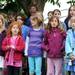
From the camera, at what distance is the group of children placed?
9414mm

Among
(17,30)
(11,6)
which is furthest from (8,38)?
(11,6)

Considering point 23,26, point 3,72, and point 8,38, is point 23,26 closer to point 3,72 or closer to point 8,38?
point 8,38

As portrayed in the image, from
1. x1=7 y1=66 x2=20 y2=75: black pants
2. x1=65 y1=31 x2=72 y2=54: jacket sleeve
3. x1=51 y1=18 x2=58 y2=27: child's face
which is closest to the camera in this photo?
x1=65 y1=31 x2=72 y2=54: jacket sleeve

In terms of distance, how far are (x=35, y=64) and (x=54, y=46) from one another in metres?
0.69

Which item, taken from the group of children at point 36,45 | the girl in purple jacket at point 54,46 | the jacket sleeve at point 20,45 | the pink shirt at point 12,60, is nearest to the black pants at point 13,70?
the group of children at point 36,45

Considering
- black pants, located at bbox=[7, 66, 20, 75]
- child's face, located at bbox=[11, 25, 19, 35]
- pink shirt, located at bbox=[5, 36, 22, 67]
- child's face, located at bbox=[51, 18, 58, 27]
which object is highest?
child's face, located at bbox=[51, 18, 58, 27]

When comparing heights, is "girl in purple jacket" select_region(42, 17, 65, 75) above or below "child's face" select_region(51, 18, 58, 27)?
below

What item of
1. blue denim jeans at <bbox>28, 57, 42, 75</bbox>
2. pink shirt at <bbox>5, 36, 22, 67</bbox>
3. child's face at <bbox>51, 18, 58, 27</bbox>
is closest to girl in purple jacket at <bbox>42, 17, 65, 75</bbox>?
child's face at <bbox>51, 18, 58, 27</bbox>

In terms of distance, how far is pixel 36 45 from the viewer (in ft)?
31.5

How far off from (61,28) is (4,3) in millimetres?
4739

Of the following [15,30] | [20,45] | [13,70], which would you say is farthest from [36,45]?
[13,70]

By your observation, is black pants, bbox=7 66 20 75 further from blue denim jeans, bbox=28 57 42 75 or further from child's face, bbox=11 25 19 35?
child's face, bbox=11 25 19 35

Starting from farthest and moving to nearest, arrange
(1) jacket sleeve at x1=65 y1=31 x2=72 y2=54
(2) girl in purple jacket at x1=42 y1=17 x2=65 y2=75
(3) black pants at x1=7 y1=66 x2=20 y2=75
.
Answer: (3) black pants at x1=7 y1=66 x2=20 y2=75 → (2) girl in purple jacket at x1=42 y1=17 x2=65 y2=75 → (1) jacket sleeve at x1=65 y1=31 x2=72 y2=54

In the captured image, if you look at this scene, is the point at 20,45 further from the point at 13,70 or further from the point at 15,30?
the point at 13,70
